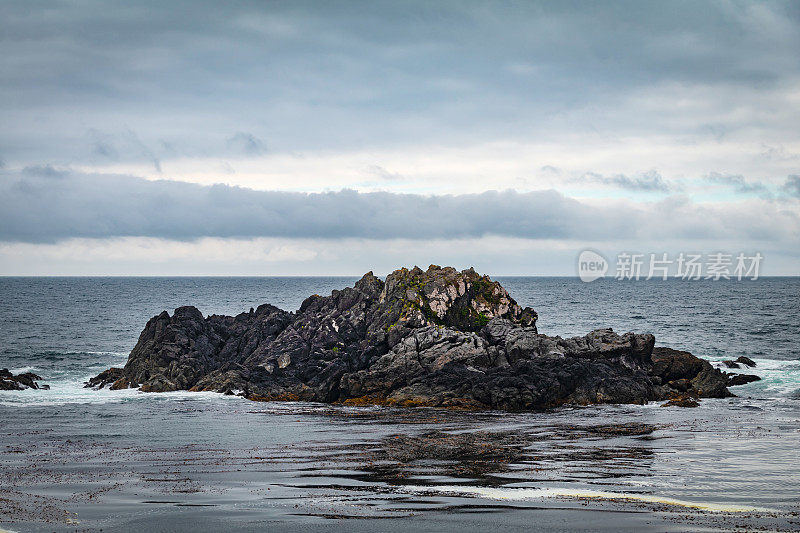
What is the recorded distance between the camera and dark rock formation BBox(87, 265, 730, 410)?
159ft

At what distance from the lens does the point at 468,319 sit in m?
61.4

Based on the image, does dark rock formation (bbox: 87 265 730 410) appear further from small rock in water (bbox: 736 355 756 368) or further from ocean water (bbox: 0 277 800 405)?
small rock in water (bbox: 736 355 756 368)

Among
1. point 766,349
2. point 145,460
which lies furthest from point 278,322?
point 766,349

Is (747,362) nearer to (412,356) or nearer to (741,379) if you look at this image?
(741,379)

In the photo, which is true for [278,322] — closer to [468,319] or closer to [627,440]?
[468,319]

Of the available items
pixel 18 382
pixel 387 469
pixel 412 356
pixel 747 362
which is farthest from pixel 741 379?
pixel 18 382

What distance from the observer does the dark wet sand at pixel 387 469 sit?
1955 centimetres

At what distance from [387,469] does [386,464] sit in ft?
3.51

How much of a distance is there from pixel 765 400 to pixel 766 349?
36.9 metres

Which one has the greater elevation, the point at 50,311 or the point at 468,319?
the point at 468,319

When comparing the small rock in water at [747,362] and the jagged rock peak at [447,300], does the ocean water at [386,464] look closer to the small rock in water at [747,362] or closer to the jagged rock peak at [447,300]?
the small rock in water at [747,362]

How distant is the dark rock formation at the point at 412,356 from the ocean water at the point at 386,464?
294cm

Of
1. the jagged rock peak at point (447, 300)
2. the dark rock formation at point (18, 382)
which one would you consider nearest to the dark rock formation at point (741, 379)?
the jagged rock peak at point (447, 300)

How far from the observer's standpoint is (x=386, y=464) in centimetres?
2786
